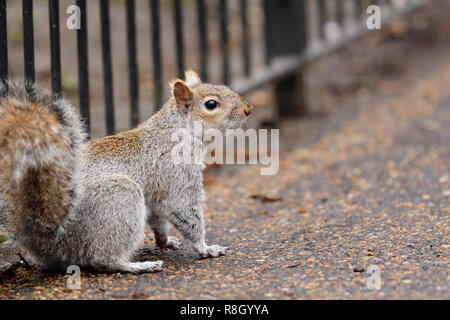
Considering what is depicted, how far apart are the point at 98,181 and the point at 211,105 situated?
2.28 feet

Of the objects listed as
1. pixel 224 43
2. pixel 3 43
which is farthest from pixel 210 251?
pixel 224 43

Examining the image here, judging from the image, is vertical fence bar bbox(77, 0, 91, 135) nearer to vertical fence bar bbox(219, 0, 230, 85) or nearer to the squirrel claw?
the squirrel claw

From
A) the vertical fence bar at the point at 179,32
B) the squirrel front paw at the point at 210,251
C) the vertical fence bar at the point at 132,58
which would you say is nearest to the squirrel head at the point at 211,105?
the squirrel front paw at the point at 210,251

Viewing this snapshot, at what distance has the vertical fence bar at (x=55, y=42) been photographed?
3.57 m

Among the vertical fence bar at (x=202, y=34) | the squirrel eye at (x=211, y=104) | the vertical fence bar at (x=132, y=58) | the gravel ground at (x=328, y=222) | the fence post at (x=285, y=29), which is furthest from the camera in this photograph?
the fence post at (x=285, y=29)

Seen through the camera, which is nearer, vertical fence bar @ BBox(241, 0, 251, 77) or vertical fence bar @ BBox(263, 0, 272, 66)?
vertical fence bar @ BBox(241, 0, 251, 77)

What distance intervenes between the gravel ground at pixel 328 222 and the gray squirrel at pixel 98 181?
0.47 ft

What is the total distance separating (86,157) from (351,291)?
1263mm

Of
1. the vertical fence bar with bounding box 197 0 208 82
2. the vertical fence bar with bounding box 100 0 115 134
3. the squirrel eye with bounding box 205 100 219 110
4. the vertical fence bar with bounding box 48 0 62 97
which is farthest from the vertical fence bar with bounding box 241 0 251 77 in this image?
the squirrel eye with bounding box 205 100 219 110

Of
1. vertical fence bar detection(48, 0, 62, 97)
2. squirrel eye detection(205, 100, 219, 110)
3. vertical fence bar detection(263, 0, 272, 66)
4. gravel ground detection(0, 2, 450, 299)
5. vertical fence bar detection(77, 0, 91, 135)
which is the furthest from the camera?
vertical fence bar detection(263, 0, 272, 66)

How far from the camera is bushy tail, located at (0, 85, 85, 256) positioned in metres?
2.48

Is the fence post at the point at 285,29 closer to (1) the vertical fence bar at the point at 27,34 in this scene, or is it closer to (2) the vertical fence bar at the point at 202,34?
(2) the vertical fence bar at the point at 202,34
